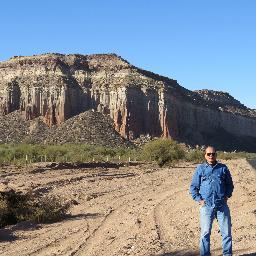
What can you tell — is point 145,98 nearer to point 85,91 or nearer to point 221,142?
point 85,91

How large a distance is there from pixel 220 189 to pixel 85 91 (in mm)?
95604

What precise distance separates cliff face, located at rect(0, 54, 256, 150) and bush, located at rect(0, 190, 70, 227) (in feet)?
264

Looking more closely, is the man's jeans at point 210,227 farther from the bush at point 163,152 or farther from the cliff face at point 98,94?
the cliff face at point 98,94

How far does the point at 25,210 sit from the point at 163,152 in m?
36.4

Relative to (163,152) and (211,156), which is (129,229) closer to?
(211,156)

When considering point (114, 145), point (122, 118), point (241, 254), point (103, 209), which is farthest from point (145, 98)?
point (241, 254)

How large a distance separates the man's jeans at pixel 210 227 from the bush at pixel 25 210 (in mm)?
6478

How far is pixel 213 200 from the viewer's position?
31.3 ft

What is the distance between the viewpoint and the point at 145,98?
4200 inches

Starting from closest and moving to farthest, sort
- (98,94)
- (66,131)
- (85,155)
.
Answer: (85,155) → (66,131) → (98,94)

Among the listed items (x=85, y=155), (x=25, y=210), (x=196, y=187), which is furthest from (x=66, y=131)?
(x=196, y=187)

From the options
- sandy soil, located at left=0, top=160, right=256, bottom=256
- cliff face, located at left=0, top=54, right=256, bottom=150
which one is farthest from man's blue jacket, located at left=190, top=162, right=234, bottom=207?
cliff face, located at left=0, top=54, right=256, bottom=150

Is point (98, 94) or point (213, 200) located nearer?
point (213, 200)

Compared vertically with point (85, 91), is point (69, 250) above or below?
below
